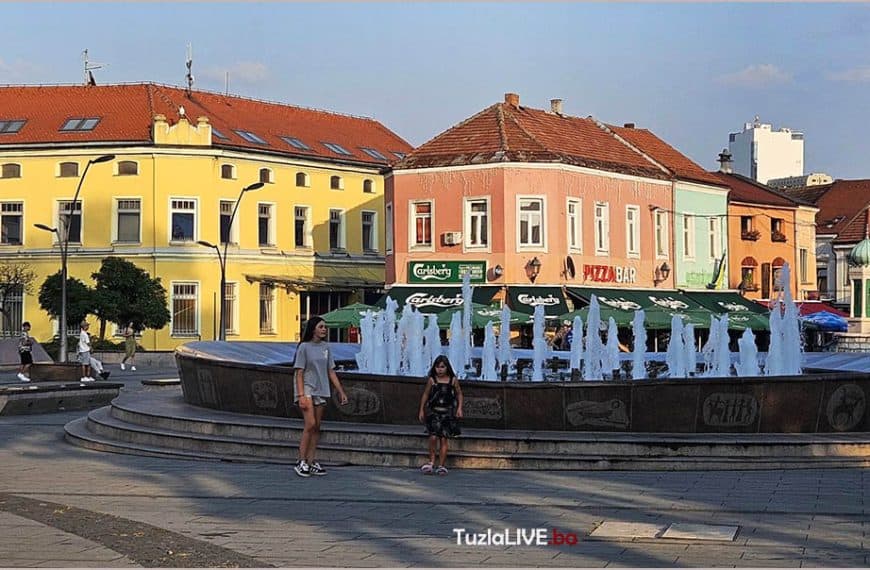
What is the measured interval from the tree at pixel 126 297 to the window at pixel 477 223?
1262 centimetres

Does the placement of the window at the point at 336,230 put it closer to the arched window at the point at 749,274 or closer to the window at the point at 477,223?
the window at the point at 477,223

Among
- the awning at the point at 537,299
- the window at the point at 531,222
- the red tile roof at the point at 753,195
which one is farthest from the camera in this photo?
the red tile roof at the point at 753,195

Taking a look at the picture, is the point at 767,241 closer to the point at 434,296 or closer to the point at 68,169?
the point at 434,296

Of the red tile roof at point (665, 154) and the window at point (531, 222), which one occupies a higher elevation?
the red tile roof at point (665, 154)

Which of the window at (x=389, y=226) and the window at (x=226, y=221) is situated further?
the window at (x=226, y=221)

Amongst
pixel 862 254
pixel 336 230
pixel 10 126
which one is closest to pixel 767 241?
pixel 862 254

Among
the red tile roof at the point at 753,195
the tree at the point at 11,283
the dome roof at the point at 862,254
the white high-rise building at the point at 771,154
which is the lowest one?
the tree at the point at 11,283

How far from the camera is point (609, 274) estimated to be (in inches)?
2003

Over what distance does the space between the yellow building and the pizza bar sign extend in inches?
602

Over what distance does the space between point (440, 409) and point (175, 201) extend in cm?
4499

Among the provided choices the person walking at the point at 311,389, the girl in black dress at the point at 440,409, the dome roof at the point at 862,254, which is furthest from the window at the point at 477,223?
the person walking at the point at 311,389

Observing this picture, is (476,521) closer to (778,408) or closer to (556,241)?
(778,408)

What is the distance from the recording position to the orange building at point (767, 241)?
6322cm

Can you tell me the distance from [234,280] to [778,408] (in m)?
45.5
